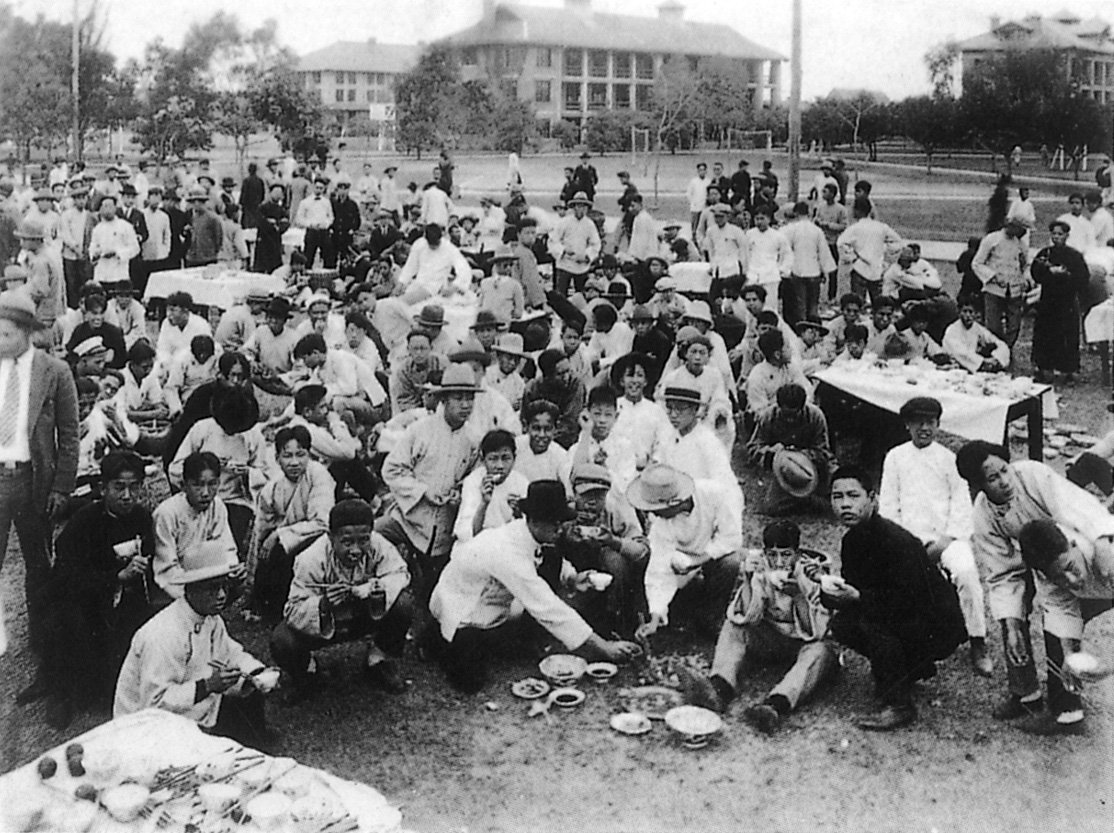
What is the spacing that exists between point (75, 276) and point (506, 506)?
10644mm

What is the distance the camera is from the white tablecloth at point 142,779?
3973 millimetres

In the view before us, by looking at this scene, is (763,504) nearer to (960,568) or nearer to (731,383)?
(731,383)

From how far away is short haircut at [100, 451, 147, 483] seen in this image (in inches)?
234

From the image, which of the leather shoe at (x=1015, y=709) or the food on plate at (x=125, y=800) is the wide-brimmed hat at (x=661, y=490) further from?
the food on plate at (x=125, y=800)

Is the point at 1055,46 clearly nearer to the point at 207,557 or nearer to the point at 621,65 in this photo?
the point at 621,65

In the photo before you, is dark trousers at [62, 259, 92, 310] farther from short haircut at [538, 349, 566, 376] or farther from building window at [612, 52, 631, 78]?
building window at [612, 52, 631, 78]

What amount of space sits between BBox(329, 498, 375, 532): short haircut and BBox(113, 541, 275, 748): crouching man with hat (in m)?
0.67

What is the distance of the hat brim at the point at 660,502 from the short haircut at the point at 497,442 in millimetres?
745

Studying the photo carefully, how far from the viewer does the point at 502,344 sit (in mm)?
9398

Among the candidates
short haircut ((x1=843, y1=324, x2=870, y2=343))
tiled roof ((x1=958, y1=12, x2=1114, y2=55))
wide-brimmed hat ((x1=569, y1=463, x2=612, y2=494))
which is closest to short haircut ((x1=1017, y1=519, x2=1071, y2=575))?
wide-brimmed hat ((x1=569, y1=463, x2=612, y2=494))

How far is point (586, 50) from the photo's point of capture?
3103 cm

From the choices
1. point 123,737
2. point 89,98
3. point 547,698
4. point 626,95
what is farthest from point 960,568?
point 626,95

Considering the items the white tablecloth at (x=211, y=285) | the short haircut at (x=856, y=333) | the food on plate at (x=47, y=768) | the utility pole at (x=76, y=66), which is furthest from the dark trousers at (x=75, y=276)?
the food on plate at (x=47, y=768)

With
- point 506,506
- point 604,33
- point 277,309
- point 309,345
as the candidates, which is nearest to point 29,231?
point 277,309
